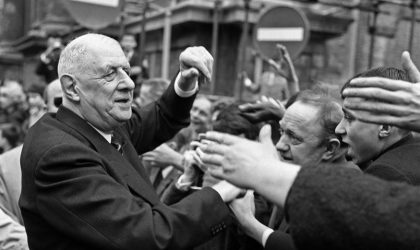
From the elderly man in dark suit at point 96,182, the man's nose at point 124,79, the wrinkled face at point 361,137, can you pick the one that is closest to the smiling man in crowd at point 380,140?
the wrinkled face at point 361,137

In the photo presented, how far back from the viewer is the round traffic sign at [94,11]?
15.2 ft

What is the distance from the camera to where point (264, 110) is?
11.3 ft

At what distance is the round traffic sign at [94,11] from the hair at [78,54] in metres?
2.29

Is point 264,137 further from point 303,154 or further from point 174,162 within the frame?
point 174,162

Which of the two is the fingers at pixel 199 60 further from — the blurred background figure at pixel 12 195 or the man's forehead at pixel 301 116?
the blurred background figure at pixel 12 195

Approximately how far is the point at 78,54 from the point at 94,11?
2441mm

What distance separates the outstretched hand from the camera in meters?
1.69

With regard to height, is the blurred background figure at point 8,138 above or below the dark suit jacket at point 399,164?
below

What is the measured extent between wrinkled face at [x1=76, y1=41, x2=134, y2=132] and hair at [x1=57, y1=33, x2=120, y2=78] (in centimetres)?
2

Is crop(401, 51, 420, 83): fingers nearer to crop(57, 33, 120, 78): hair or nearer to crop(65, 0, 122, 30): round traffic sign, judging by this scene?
crop(57, 33, 120, 78): hair

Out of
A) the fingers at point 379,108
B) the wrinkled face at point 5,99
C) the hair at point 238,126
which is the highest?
the fingers at point 379,108

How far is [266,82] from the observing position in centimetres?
698

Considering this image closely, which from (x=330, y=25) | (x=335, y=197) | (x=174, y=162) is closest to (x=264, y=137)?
(x=335, y=197)

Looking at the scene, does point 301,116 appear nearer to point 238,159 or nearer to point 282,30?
point 238,159
